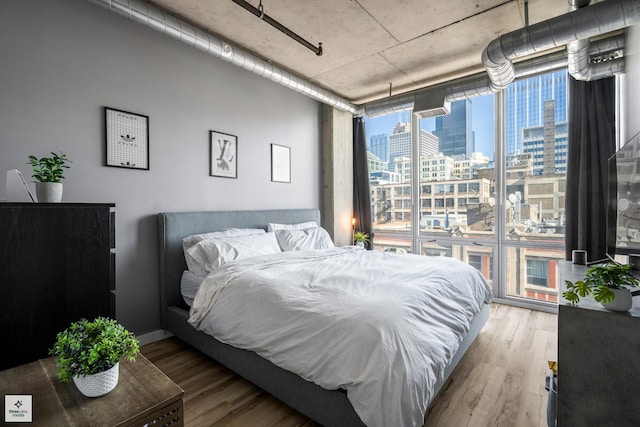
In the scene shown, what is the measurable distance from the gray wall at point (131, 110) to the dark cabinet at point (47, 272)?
760 millimetres

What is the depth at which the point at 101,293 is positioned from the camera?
1.95 m

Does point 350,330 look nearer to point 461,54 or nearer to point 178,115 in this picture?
point 178,115

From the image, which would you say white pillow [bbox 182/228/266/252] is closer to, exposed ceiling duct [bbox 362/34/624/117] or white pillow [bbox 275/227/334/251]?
white pillow [bbox 275/227/334/251]

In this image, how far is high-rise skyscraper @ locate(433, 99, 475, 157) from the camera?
14.5 feet

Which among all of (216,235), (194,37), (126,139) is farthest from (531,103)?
(126,139)

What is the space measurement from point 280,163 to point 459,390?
324 cm

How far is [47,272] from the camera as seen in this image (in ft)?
5.73

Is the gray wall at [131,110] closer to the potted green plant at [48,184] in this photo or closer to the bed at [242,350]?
the bed at [242,350]

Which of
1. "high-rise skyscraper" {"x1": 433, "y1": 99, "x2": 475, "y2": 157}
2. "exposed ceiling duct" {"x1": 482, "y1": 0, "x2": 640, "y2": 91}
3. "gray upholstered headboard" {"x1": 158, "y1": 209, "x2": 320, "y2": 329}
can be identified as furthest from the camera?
"high-rise skyscraper" {"x1": 433, "y1": 99, "x2": 475, "y2": 157}

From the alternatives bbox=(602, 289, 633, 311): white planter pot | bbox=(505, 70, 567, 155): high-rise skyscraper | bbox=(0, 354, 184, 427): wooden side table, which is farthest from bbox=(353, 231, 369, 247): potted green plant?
bbox=(0, 354, 184, 427): wooden side table

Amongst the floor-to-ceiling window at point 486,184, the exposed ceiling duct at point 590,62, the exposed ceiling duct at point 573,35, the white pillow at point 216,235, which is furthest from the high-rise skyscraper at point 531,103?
the white pillow at point 216,235

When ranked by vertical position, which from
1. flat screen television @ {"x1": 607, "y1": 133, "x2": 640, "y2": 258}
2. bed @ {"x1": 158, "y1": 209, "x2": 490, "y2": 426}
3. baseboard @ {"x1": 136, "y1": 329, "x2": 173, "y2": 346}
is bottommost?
baseboard @ {"x1": 136, "y1": 329, "x2": 173, "y2": 346}

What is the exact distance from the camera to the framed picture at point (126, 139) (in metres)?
2.60

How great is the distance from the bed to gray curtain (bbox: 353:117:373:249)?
1290mm
